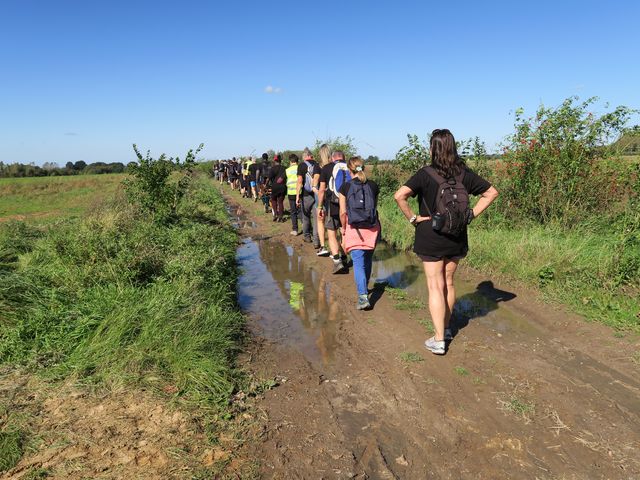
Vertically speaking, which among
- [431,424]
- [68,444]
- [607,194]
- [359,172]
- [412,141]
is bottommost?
[431,424]

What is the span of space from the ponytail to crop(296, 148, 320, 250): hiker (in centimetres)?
226

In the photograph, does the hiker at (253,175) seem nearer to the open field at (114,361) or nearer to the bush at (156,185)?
the bush at (156,185)

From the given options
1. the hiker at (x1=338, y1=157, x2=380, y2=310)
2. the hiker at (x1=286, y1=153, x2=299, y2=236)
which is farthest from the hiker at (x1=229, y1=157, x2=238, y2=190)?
the hiker at (x1=338, y1=157, x2=380, y2=310)

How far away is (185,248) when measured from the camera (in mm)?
6609

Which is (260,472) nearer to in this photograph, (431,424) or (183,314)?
(431,424)

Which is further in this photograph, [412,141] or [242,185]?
[242,185]

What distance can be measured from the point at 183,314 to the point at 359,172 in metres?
2.63

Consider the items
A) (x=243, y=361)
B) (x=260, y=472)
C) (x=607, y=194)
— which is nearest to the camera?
(x=260, y=472)

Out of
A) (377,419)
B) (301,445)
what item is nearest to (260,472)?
(301,445)

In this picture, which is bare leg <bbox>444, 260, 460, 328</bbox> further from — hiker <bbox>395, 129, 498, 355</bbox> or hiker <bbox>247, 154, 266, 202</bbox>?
hiker <bbox>247, 154, 266, 202</bbox>

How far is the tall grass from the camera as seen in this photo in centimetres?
343

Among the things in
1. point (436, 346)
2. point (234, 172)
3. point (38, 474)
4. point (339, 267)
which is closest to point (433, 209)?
point (436, 346)

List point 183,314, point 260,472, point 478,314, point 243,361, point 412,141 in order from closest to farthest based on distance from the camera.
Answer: point 260,472 → point 243,361 → point 183,314 → point 478,314 → point 412,141

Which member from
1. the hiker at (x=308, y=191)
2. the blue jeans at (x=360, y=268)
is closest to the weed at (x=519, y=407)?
the blue jeans at (x=360, y=268)
